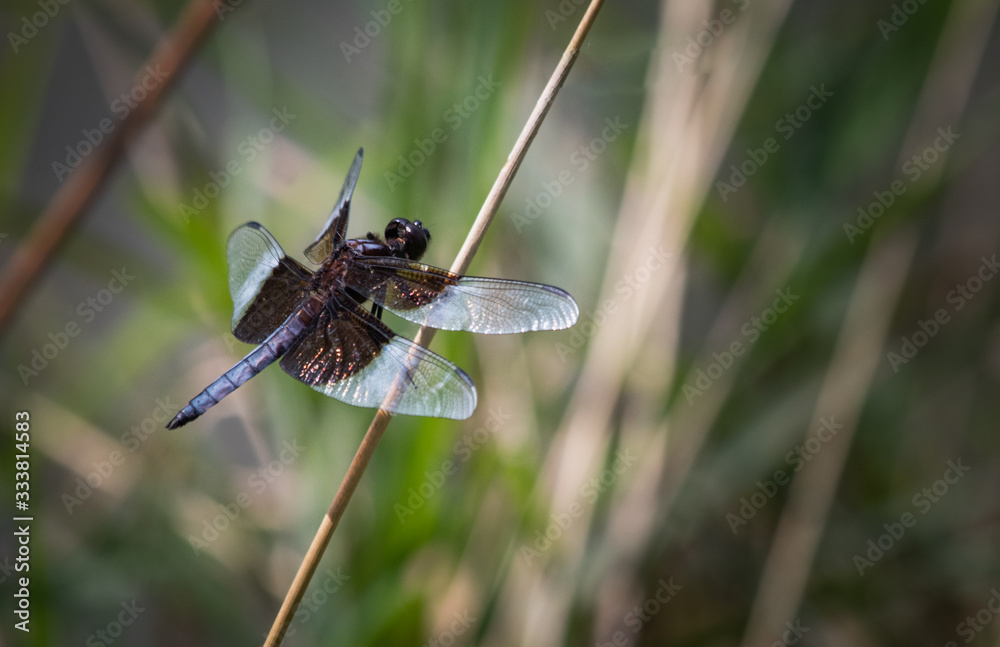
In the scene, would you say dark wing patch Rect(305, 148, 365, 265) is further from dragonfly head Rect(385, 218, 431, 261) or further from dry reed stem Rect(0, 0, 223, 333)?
dry reed stem Rect(0, 0, 223, 333)

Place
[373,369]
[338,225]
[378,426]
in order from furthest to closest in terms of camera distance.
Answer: [338,225], [373,369], [378,426]

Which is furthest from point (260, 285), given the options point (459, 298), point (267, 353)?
point (459, 298)

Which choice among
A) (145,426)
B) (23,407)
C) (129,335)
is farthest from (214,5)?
(145,426)

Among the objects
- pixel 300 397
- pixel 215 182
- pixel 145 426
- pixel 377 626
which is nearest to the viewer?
pixel 377 626

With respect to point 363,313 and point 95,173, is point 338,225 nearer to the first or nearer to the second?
point 363,313

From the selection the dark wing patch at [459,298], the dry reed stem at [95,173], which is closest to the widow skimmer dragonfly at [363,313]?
Answer: the dark wing patch at [459,298]

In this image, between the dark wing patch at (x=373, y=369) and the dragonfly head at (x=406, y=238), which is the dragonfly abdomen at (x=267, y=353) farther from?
the dragonfly head at (x=406, y=238)

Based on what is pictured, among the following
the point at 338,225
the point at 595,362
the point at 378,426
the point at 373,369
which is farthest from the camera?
the point at 595,362

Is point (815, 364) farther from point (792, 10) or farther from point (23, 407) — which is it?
point (23, 407)
